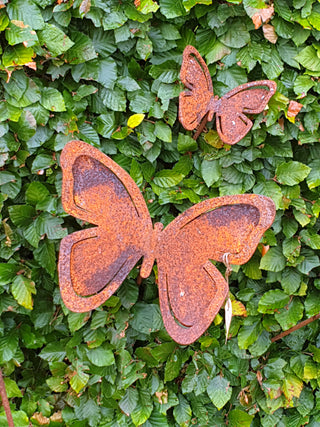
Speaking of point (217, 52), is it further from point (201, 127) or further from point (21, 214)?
point (21, 214)

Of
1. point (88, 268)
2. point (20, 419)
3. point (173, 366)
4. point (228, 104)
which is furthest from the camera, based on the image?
point (173, 366)

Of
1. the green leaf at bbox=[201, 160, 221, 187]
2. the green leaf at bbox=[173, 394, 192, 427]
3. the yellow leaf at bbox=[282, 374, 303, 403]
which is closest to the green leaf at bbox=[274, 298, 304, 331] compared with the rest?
the yellow leaf at bbox=[282, 374, 303, 403]

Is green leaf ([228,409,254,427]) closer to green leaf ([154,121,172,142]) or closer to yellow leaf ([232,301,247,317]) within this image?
yellow leaf ([232,301,247,317])

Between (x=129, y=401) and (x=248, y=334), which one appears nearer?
(x=129, y=401)

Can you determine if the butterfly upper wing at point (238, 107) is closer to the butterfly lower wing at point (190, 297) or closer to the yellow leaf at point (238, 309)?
the butterfly lower wing at point (190, 297)

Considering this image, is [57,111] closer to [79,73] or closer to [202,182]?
[79,73]

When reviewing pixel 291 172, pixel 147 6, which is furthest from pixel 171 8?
pixel 291 172

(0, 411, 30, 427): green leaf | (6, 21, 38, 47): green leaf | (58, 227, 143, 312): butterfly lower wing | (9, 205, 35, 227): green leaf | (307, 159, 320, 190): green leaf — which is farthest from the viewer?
(307, 159, 320, 190): green leaf

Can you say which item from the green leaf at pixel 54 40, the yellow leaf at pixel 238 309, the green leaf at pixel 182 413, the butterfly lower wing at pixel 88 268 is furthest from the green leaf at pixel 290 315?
the green leaf at pixel 54 40
